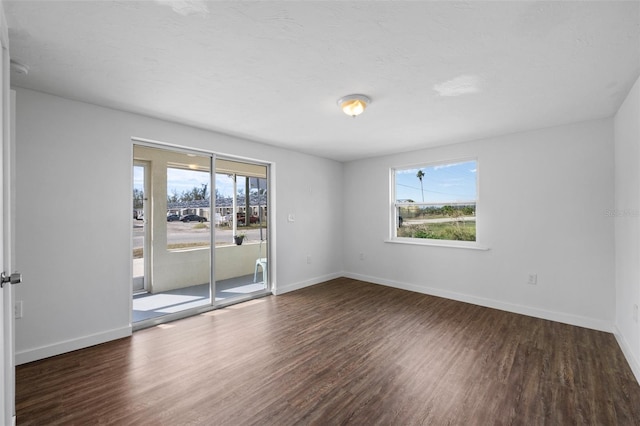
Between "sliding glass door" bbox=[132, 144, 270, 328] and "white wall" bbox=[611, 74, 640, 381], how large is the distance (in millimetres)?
4190

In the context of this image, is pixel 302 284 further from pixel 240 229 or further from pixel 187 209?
pixel 187 209

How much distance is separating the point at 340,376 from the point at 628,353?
2655mm

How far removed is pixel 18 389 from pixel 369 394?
103 inches

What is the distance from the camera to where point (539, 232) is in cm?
359

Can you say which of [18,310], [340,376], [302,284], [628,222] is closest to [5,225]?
[18,310]

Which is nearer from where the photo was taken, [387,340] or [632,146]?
[632,146]

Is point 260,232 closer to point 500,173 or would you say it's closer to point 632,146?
point 500,173

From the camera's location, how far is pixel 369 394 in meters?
2.07

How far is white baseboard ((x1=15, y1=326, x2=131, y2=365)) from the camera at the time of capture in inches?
96.8

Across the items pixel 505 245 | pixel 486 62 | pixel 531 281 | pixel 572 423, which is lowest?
pixel 572 423

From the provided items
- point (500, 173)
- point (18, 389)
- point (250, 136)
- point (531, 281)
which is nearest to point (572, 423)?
point (531, 281)

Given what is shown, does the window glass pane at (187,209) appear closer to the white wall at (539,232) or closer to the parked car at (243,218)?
the parked car at (243,218)

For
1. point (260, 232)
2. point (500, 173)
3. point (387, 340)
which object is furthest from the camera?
point (260, 232)

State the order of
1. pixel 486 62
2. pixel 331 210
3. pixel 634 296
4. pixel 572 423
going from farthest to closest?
pixel 331 210
pixel 634 296
pixel 486 62
pixel 572 423
